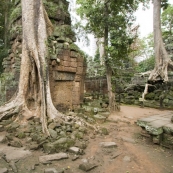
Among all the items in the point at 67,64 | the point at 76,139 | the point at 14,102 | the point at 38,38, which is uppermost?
the point at 38,38

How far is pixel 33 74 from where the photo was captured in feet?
14.9

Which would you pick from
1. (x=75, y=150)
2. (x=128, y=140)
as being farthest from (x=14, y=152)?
(x=128, y=140)

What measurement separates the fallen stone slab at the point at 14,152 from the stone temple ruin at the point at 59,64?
7.47 ft

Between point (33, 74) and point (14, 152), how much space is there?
6.99ft

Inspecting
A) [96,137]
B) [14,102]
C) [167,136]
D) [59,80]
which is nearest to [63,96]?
[59,80]

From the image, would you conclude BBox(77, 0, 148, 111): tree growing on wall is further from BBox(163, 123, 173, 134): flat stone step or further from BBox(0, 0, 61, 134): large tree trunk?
BBox(163, 123, 173, 134): flat stone step

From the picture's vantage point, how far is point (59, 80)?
5.43 metres

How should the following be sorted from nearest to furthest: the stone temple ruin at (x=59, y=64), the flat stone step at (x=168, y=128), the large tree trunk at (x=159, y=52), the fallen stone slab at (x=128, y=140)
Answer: the flat stone step at (x=168, y=128) → the fallen stone slab at (x=128, y=140) → the stone temple ruin at (x=59, y=64) → the large tree trunk at (x=159, y=52)

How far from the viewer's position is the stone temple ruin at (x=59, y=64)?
5.20m

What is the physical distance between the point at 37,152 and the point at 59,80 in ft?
8.87

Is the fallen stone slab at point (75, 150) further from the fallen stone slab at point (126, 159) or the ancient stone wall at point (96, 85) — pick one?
the ancient stone wall at point (96, 85)

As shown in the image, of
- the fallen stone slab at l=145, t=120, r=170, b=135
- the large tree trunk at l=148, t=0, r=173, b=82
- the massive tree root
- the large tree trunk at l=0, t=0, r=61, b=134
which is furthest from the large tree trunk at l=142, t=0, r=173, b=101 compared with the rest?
the large tree trunk at l=0, t=0, r=61, b=134

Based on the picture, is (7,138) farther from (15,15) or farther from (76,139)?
(15,15)

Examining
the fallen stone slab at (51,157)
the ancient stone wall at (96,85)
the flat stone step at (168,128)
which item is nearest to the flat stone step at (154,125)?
the flat stone step at (168,128)
